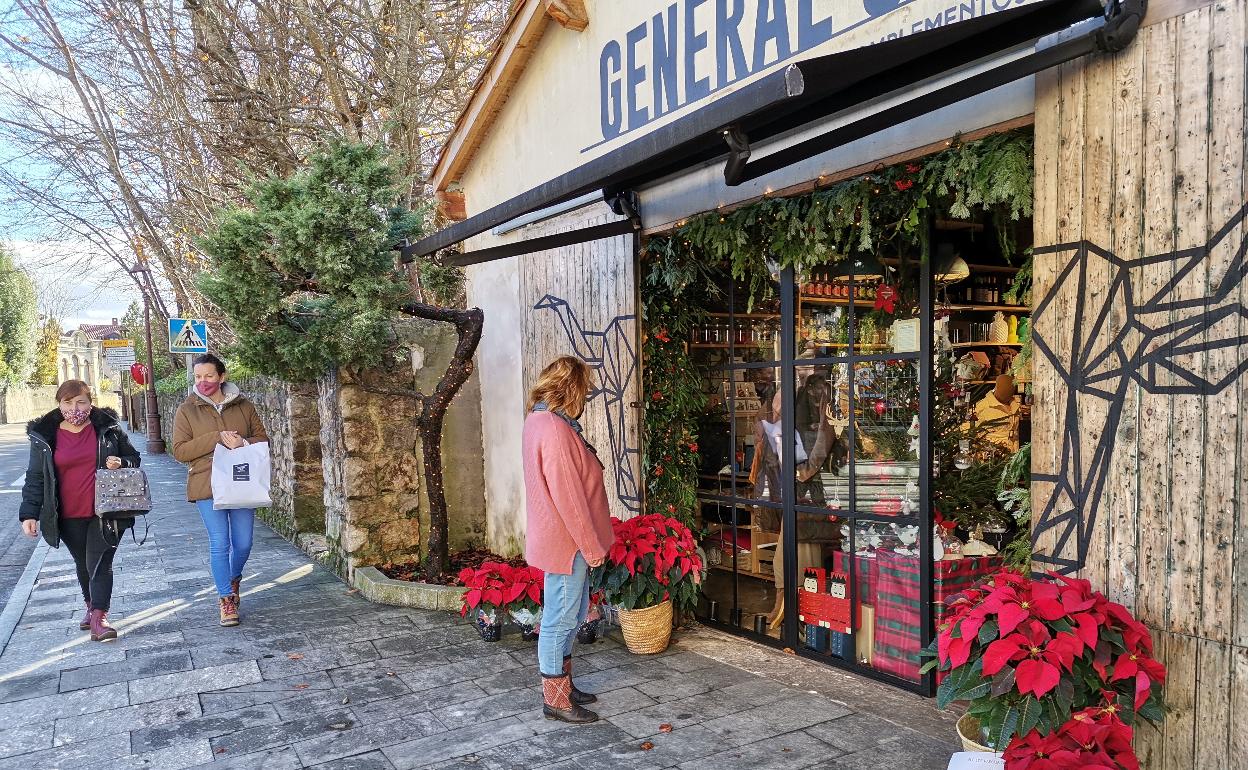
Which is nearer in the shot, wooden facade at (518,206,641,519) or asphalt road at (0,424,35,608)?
wooden facade at (518,206,641,519)

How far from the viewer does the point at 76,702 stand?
4289mm

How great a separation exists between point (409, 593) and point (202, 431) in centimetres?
195

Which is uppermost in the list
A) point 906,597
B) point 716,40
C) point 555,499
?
point 716,40

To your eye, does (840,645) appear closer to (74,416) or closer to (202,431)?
(202,431)

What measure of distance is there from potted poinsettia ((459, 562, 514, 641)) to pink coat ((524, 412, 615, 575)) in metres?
1.21

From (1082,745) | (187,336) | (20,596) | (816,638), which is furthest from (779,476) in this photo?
(187,336)

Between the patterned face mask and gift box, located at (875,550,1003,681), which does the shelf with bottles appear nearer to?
gift box, located at (875,550,1003,681)

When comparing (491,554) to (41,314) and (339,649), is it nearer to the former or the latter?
(339,649)

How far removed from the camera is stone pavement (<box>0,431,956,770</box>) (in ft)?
11.6

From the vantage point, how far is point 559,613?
382cm

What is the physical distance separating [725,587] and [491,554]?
9.17 feet

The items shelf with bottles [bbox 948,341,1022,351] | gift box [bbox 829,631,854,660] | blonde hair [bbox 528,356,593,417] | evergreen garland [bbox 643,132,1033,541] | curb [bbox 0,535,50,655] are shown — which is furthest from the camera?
shelf with bottles [bbox 948,341,1022,351]

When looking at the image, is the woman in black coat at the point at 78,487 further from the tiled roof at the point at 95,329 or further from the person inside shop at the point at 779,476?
the tiled roof at the point at 95,329

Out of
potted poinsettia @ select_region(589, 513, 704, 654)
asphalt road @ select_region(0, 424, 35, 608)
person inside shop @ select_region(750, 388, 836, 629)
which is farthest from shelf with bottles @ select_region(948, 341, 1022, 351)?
asphalt road @ select_region(0, 424, 35, 608)
